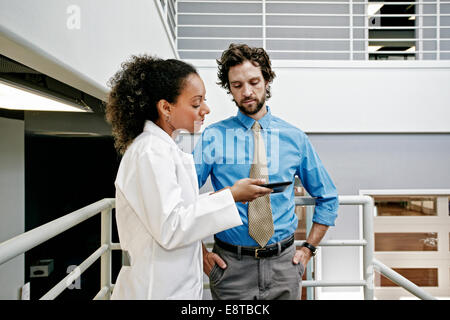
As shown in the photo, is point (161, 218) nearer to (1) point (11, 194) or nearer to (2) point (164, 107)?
(2) point (164, 107)

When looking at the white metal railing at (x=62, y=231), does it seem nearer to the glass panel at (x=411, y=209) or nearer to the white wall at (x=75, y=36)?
the white wall at (x=75, y=36)

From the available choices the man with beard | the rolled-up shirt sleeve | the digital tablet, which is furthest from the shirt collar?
the digital tablet

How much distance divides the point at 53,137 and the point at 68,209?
416 mm

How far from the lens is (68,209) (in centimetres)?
142

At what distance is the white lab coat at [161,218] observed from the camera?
41 cm

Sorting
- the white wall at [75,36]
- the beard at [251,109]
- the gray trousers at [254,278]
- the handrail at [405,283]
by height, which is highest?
the white wall at [75,36]

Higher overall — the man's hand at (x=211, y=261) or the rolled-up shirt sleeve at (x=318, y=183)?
the rolled-up shirt sleeve at (x=318, y=183)

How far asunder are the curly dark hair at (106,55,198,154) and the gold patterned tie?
1.10 feet

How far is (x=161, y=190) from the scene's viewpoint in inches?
16.0

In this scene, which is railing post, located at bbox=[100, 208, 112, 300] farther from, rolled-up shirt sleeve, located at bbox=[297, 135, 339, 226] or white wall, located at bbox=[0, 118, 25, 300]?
rolled-up shirt sleeve, located at bbox=[297, 135, 339, 226]

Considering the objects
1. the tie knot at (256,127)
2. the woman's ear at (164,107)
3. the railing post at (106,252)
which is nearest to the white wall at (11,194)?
the railing post at (106,252)

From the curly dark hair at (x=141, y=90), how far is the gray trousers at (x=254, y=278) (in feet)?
1.46

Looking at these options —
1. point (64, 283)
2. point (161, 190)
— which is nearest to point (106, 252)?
point (64, 283)

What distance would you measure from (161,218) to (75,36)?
48 cm
